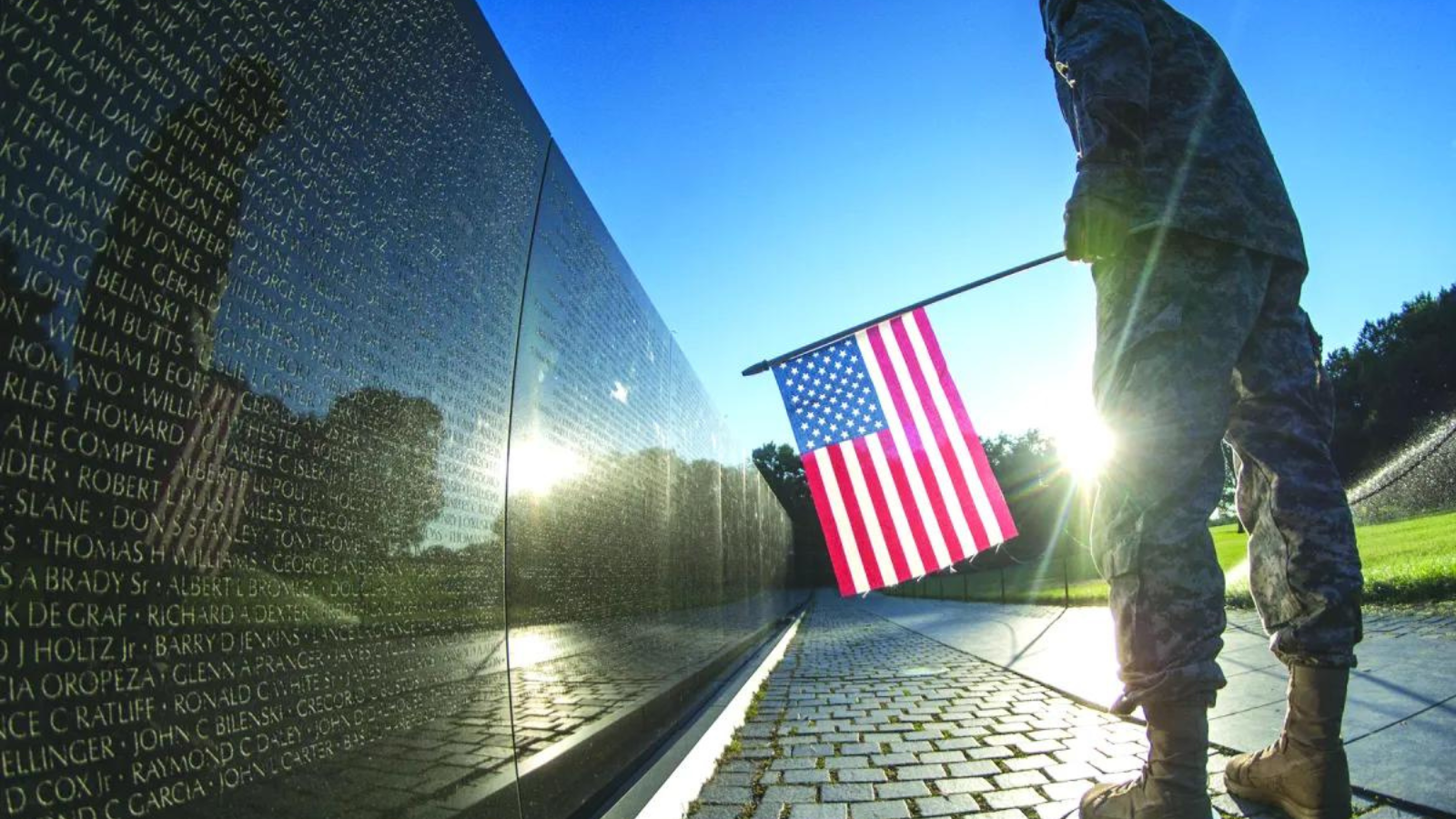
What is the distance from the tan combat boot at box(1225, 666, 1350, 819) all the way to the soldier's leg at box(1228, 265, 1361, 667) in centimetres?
6

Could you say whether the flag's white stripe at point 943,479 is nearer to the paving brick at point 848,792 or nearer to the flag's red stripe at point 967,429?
the flag's red stripe at point 967,429

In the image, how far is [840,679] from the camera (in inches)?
200

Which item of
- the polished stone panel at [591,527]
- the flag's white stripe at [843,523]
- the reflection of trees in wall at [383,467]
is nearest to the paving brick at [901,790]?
the polished stone panel at [591,527]

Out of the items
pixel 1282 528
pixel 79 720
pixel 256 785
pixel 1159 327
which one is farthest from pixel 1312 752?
pixel 79 720

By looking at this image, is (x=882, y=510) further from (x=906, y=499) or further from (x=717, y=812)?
(x=717, y=812)

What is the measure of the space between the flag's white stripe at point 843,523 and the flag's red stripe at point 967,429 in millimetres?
1068

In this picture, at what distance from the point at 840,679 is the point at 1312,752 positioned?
12.0 ft

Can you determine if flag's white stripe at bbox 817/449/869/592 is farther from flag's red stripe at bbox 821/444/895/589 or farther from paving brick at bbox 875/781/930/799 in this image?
paving brick at bbox 875/781/930/799

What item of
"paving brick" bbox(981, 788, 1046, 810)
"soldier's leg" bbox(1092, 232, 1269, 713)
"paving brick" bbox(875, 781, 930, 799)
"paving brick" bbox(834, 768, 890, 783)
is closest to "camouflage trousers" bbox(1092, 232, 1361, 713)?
"soldier's leg" bbox(1092, 232, 1269, 713)

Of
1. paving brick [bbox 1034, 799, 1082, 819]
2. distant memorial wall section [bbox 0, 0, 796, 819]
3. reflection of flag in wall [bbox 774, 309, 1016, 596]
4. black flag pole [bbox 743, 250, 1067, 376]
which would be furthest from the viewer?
reflection of flag in wall [bbox 774, 309, 1016, 596]

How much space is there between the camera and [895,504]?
5617mm

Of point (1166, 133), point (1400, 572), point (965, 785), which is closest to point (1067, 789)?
point (965, 785)

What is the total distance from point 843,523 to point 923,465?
81 cm

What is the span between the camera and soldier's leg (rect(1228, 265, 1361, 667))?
1.77 m
